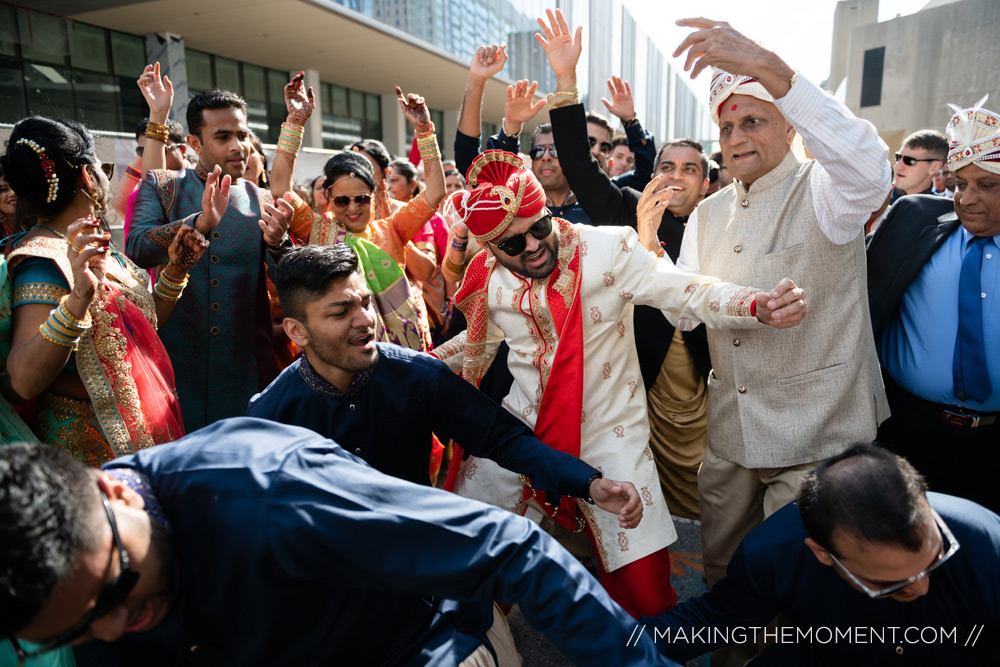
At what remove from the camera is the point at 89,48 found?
12.1m

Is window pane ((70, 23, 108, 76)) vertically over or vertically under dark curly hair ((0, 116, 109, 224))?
over

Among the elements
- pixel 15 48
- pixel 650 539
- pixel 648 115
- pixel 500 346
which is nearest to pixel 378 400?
pixel 500 346

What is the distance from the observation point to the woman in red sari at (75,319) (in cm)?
193

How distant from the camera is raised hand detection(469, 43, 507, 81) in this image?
319cm

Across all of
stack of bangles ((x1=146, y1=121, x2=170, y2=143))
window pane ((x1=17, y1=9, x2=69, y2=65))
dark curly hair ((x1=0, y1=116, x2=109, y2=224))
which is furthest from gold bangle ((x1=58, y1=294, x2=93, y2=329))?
window pane ((x1=17, y1=9, x2=69, y2=65))

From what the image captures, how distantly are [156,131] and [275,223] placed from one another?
2.83ft

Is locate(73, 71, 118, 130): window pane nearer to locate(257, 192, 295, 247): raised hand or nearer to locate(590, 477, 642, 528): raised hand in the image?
locate(257, 192, 295, 247): raised hand

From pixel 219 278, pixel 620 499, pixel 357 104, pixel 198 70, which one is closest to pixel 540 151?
pixel 219 278

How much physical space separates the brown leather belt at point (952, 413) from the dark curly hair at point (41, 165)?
10.5ft

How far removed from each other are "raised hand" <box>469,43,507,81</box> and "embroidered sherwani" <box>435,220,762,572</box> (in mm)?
1185

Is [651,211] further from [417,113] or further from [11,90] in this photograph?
[11,90]

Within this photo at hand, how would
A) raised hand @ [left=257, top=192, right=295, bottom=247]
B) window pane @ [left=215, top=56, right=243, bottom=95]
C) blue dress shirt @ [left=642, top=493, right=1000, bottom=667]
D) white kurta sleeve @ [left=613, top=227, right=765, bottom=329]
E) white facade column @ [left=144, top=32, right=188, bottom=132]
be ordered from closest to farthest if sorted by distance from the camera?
blue dress shirt @ [left=642, top=493, right=1000, bottom=667] < white kurta sleeve @ [left=613, top=227, right=765, bottom=329] < raised hand @ [left=257, top=192, right=295, bottom=247] < white facade column @ [left=144, top=32, right=188, bottom=132] < window pane @ [left=215, top=56, right=243, bottom=95]

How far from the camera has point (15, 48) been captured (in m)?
10.4

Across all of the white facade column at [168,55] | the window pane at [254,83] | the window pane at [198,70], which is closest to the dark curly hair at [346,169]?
the white facade column at [168,55]
